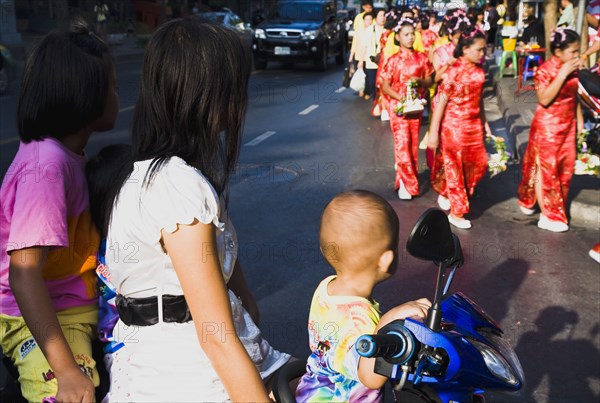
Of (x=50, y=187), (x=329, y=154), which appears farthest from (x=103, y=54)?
(x=329, y=154)

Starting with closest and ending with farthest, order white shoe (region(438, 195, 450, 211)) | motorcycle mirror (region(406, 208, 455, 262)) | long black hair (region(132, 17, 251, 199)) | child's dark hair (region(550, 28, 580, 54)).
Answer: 1. motorcycle mirror (region(406, 208, 455, 262))
2. long black hair (region(132, 17, 251, 199))
3. child's dark hair (region(550, 28, 580, 54))
4. white shoe (region(438, 195, 450, 211))

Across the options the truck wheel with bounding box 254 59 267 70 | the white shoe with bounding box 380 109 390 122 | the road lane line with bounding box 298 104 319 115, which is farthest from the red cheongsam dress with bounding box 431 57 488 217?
the truck wheel with bounding box 254 59 267 70

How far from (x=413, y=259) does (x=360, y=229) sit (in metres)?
3.95

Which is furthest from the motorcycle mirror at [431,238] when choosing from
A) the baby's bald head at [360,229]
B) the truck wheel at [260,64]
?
the truck wheel at [260,64]

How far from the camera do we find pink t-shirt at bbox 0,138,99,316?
187 cm

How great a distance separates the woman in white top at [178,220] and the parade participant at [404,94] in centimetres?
582

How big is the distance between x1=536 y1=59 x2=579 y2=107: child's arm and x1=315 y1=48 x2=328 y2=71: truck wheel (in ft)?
49.4

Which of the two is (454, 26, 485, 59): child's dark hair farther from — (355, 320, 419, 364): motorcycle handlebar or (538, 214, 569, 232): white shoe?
(355, 320, 419, 364): motorcycle handlebar

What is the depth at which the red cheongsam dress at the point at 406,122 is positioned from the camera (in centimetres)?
748

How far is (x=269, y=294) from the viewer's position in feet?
16.2

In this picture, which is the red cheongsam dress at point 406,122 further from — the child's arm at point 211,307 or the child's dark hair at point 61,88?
the child's arm at point 211,307

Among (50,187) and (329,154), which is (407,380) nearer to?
(50,187)

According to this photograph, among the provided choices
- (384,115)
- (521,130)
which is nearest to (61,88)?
(521,130)

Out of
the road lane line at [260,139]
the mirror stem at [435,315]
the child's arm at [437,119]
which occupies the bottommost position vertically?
the road lane line at [260,139]
